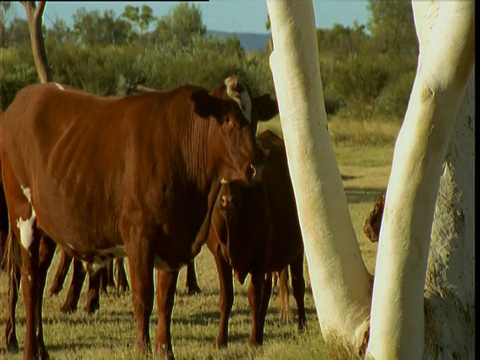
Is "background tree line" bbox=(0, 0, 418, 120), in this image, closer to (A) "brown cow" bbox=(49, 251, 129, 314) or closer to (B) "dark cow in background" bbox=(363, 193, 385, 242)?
(A) "brown cow" bbox=(49, 251, 129, 314)

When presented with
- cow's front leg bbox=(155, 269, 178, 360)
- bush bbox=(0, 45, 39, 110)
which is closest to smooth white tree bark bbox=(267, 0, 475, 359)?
cow's front leg bbox=(155, 269, 178, 360)

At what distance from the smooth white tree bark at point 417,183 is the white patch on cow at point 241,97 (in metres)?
2.57

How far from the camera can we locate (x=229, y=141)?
8703 millimetres

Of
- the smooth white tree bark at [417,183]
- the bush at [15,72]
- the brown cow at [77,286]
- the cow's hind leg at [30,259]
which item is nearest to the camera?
the smooth white tree bark at [417,183]

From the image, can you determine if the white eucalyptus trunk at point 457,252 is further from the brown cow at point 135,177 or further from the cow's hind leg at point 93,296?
the cow's hind leg at point 93,296

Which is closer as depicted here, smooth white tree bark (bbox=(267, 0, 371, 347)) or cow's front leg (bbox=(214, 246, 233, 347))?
smooth white tree bark (bbox=(267, 0, 371, 347))

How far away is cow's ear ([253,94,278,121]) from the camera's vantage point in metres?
9.69

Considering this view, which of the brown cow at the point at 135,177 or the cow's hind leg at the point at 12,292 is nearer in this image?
the brown cow at the point at 135,177

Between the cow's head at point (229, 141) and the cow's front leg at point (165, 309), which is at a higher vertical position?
the cow's head at point (229, 141)

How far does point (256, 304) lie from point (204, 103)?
7.06 feet

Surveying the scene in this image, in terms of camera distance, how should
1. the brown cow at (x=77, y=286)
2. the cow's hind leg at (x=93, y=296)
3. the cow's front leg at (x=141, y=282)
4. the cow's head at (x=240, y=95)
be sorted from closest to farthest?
the cow's front leg at (x=141, y=282)
the cow's head at (x=240, y=95)
the cow's hind leg at (x=93, y=296)
the brown cow at (x=77, y=286)

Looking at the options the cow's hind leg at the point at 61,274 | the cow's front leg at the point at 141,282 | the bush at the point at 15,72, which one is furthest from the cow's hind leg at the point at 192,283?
the bush at the point at 15,72

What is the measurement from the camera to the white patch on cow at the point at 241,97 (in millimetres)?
8750

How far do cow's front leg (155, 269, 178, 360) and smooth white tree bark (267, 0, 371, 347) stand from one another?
7.11 ft
